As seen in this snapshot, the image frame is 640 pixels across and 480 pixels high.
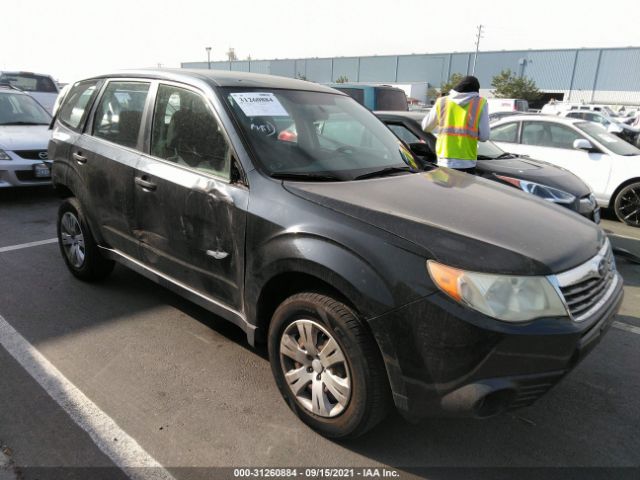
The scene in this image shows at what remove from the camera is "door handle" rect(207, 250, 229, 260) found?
2.71 meters

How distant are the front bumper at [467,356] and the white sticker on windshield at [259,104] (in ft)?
4.92

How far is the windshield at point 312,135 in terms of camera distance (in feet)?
8.95

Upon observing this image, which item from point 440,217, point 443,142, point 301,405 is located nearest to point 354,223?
point 440,217

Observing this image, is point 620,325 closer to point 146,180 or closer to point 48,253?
point 146,180

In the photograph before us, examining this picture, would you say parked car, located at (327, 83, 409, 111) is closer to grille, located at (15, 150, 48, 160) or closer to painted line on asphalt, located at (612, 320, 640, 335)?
grille, located at (15, 150, 48, 160)

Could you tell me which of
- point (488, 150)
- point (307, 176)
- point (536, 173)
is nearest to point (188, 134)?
point (307, 176)

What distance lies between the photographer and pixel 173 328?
354 centimetres

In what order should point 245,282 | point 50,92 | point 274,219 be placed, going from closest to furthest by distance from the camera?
point 274,219, point 245,282, point 50,92

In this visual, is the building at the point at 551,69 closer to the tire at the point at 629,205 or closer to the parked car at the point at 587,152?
the parked car at the point at 587,152

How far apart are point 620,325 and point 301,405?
2851mm

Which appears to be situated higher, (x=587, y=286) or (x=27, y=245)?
→ (x=587, y=286)

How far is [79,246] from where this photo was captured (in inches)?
164

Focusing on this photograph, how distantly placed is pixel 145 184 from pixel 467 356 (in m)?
2.30

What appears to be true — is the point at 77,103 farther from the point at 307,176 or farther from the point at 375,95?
the point at 375,95
